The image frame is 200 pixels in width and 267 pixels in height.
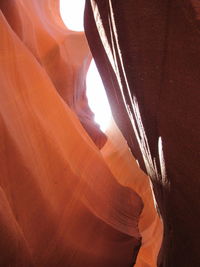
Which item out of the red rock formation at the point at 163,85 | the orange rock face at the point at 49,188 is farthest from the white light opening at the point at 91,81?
the red rock formation at the point at 163,85

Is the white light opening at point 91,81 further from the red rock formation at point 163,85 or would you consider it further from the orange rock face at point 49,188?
the red rock formation at point 163,85

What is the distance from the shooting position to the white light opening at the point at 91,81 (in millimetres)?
2969

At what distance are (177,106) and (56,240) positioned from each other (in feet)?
3.02

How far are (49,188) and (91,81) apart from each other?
156 cm

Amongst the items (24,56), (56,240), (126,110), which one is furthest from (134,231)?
(24,56)

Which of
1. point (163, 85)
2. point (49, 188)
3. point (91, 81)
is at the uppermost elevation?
point (91, 81)

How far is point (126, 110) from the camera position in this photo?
1.38 meters

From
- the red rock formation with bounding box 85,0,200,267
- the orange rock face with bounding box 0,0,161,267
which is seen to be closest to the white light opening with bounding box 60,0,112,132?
the orange rock face with bounding box 0,0,161,267

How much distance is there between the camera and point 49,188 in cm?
164

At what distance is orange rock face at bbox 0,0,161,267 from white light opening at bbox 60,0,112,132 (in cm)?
70

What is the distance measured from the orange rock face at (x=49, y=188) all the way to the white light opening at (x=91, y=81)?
70 centimetres

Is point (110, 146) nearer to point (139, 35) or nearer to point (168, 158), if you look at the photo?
point (168, 158)

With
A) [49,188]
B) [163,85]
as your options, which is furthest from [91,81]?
[163,85]

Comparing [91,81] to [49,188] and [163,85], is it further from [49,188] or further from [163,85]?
[163,85]
